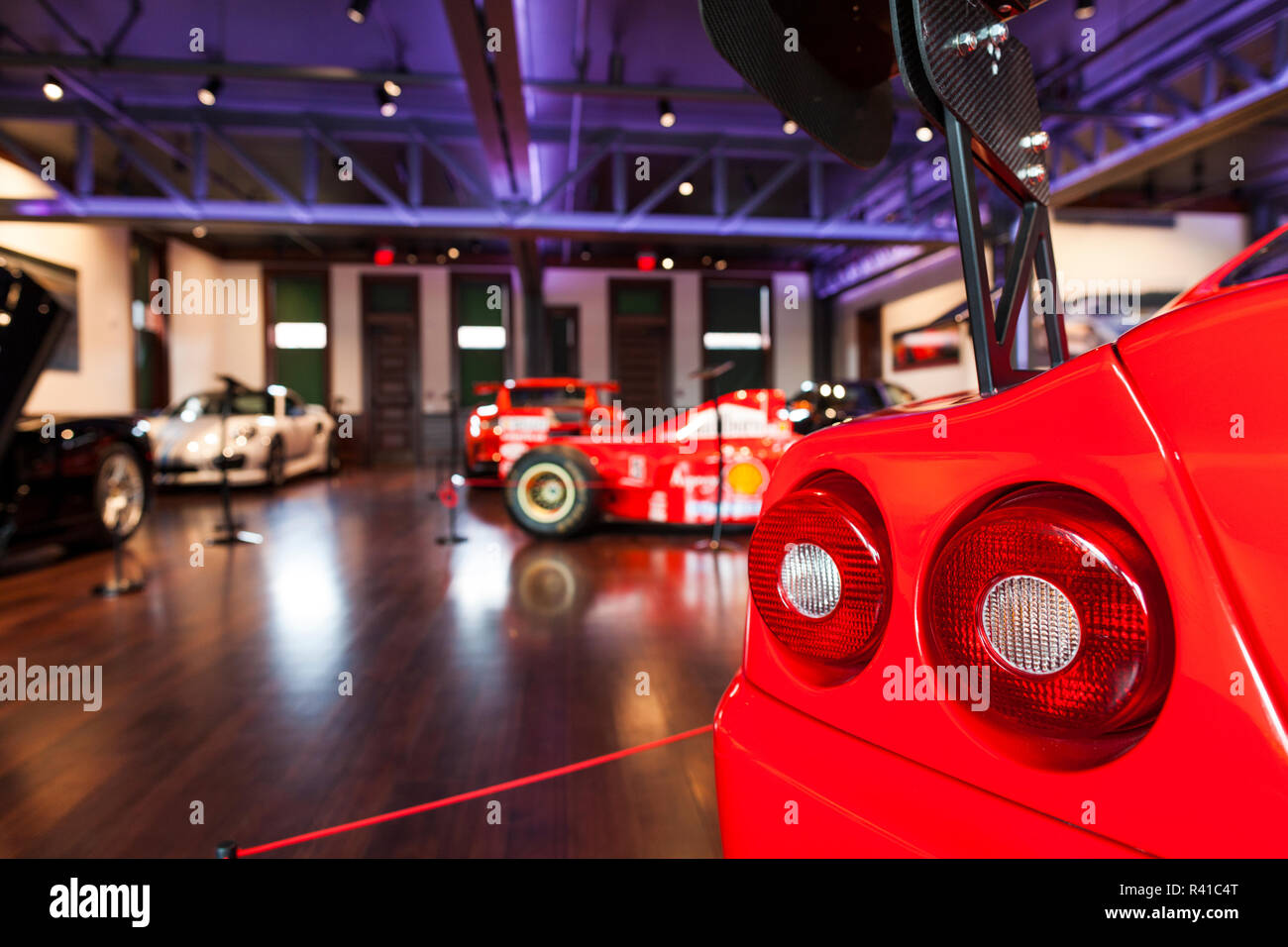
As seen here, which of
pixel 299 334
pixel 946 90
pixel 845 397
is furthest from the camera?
pixel 299 334

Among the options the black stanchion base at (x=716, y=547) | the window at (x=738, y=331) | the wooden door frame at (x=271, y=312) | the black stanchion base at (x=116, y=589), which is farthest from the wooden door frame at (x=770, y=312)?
the black stanchion base at (x=116, y=589)

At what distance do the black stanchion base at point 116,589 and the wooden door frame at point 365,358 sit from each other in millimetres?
10992

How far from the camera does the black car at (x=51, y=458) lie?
2.32 m

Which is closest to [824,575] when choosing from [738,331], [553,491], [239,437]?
[553,491]

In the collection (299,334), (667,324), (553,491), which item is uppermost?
(667,324)

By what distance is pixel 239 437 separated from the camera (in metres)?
8.30

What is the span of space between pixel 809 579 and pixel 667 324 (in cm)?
1463

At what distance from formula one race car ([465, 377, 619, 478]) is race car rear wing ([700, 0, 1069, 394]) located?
6312 mm

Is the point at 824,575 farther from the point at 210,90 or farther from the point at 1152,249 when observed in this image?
the point at 1152,249

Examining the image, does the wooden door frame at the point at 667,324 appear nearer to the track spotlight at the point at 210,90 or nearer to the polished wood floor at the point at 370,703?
the track spotlight at the point at 210,90

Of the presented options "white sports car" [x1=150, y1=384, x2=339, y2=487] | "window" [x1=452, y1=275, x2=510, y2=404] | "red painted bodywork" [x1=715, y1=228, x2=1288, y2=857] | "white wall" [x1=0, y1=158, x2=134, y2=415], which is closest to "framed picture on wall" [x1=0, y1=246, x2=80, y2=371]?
"white wall" [x1=0, y1=158, x2=134, y2=415]

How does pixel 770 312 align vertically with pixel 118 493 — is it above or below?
above

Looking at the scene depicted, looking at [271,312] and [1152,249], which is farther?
[271,312]

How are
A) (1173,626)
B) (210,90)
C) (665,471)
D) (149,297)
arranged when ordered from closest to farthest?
(1173,626)
(665,471)
(210,90)
(149,297)
